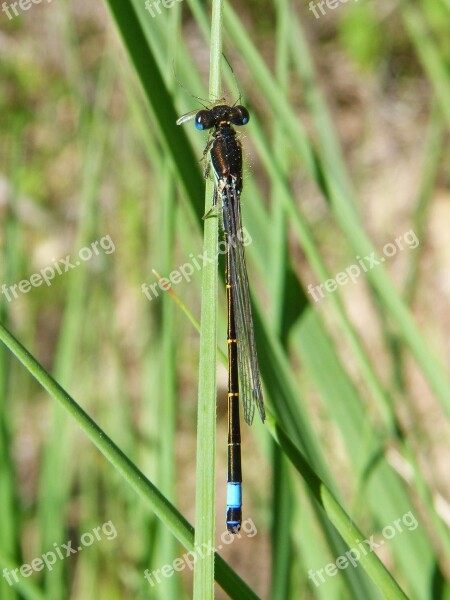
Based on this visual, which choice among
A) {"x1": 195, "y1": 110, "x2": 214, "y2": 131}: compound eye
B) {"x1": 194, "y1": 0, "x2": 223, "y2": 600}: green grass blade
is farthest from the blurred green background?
{"x1": 194, "y1": 0, "x2": 223, "y2": 600}: green grass blade

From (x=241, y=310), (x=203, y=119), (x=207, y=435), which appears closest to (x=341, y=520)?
(x=207, y=435)

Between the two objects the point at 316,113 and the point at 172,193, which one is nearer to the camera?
the point at 172,193

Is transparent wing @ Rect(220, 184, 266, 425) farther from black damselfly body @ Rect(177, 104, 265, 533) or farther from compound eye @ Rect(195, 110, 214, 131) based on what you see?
compound eye @ Rect(195, 110, 214, 131)

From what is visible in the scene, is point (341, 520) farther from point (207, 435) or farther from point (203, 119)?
point (203, 119)

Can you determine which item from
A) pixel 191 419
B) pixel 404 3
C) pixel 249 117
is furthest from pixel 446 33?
pixel 249 117

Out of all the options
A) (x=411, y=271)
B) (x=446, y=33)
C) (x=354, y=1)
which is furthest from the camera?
(x=354, y=1)

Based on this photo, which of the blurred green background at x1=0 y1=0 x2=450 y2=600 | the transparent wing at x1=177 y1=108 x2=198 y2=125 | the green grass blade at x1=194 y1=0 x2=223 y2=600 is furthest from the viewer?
the blurred green background at x1=0 y1=0 x2=450 y2=600

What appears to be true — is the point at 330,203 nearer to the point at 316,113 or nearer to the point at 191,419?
the point at 316,113
